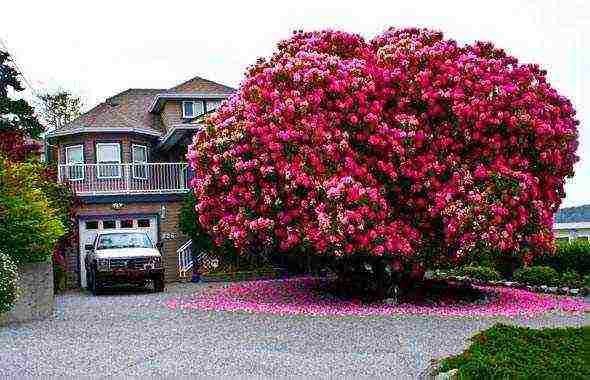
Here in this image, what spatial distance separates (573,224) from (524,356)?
34093 mm

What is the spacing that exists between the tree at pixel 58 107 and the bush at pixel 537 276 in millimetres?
36776

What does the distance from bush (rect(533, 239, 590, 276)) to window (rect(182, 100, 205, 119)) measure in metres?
14.4

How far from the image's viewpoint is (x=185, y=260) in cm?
2919

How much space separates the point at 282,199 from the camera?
58.4ft

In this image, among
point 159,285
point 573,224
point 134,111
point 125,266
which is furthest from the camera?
point 573,224

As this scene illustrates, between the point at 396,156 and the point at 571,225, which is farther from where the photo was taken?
the point at 571,225

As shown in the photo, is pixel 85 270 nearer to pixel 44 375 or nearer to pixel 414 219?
pixel 414 219

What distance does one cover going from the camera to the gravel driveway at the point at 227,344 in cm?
1021

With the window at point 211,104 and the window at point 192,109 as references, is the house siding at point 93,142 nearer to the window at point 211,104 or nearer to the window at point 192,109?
the window at point 192,109

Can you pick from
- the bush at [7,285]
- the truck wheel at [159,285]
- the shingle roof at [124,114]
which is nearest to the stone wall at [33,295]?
the bush at [7,285]

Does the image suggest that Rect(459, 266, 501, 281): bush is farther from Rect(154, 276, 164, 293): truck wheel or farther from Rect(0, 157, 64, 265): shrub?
Rect(0, 157, 64, 265): shrub

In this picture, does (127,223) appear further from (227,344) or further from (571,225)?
(571,225)

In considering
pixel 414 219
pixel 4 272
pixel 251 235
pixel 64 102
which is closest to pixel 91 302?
pixel 251 235

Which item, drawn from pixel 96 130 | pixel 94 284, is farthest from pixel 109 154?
pixel 94 284
